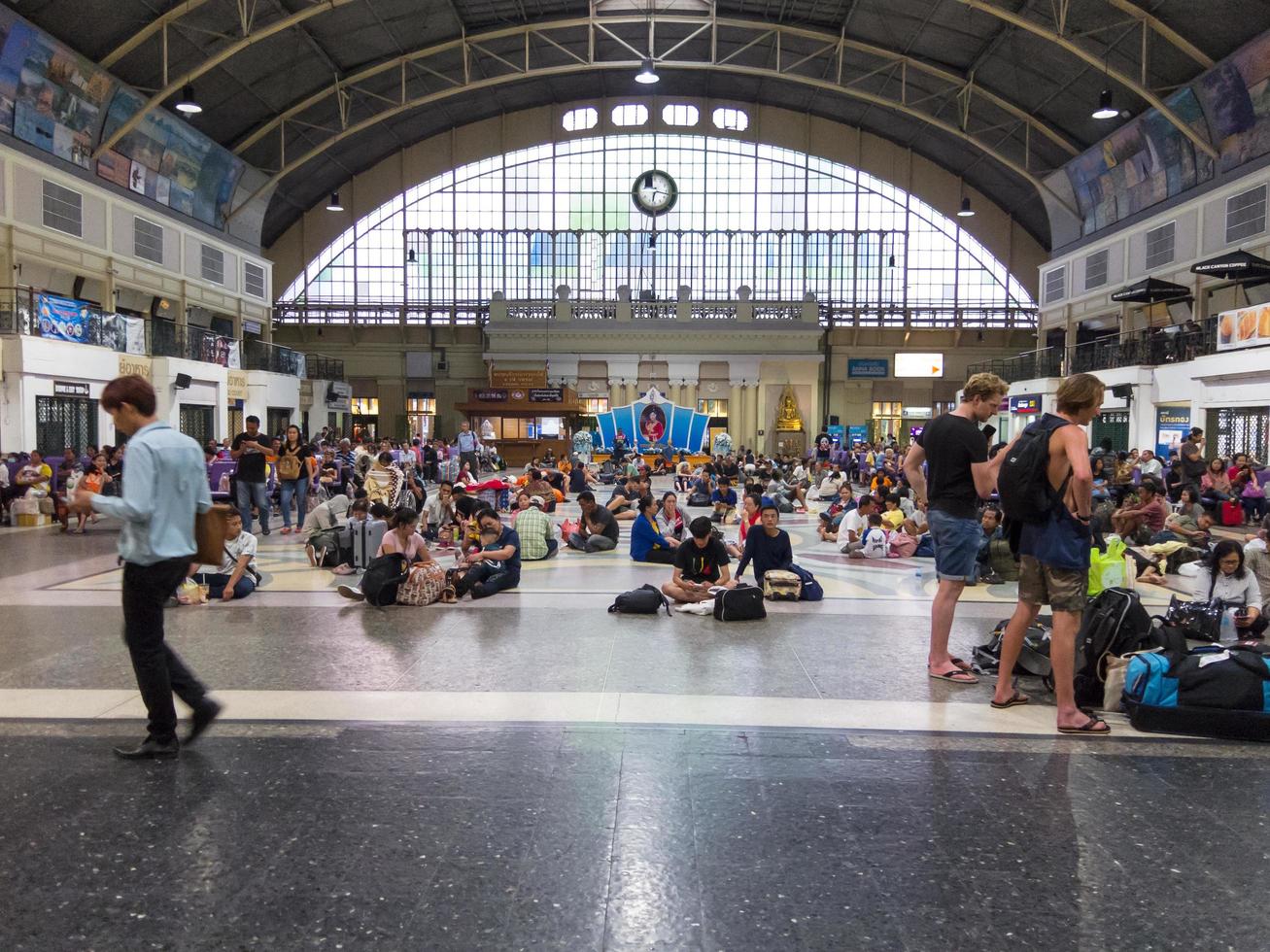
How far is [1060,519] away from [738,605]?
354 cm

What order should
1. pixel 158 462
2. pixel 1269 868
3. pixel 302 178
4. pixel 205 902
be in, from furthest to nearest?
pixel 302 178, pixel 158 462, pixel 1269 868, pixel 205 902

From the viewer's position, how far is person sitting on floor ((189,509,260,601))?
888cm

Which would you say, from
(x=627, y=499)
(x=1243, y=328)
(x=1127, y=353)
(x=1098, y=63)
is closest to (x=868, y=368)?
(x=1127, y=353)

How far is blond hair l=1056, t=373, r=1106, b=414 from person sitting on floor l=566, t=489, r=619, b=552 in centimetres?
877

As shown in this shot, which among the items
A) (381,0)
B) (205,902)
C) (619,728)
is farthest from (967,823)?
(381,0)

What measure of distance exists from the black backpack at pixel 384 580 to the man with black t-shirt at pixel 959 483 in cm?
506

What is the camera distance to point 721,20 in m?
30.6

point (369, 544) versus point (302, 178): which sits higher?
point (302, 178)

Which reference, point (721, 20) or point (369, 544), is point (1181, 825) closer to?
point (369, 544)

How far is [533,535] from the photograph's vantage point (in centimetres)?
1227

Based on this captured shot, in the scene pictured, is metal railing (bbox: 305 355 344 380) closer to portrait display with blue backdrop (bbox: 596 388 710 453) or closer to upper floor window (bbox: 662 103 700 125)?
portrait display with blue backdrop (bbox: 596 388 710 453)

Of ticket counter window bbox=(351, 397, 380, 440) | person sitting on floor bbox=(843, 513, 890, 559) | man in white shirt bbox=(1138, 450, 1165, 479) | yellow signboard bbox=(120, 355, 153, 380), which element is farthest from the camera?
ticket counter window bbox=(351, 397, 380, 440)

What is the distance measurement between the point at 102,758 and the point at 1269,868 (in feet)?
16.2

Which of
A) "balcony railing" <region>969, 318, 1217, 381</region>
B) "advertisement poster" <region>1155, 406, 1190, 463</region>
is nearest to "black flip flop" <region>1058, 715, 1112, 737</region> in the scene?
"advertisement poster" <region>1155, 406, 1190, 463</region>
